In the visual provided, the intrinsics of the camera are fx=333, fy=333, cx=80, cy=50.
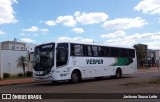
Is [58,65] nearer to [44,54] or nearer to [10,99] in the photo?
[44,54]

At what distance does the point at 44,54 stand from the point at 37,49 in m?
1.01

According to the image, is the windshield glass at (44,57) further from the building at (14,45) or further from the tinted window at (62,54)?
the building at (14,45)

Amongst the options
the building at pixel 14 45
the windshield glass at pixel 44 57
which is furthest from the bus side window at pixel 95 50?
the building at pixel 14 45

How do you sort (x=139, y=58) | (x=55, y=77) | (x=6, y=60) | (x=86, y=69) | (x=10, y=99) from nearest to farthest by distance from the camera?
(x=10, y=99) < (x=55, y=77) < (x=86, y=69) < (x=6, y=60) < (x=139, y=58)

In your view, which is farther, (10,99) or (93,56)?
(93,56)

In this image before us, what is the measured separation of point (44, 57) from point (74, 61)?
246 centimetres

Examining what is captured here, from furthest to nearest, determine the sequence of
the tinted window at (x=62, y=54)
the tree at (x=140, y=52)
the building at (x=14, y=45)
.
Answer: the building at (x=14, y=45) < the tree at (x=140, y=52) < the tinted window at (x=62, y=54)

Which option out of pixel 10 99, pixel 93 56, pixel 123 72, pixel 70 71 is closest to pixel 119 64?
pixel 123 72

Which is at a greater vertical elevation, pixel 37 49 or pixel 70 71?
pixel 37 49

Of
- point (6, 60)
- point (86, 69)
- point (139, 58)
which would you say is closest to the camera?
point (86, 69)

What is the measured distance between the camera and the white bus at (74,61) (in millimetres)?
24328

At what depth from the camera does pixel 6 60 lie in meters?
57.2

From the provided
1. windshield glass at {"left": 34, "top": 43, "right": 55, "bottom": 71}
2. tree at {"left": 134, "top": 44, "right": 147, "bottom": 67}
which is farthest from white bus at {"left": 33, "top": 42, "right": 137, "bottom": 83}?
tree at {"left": 134, "top": 44, "right": 147, "bottom": 67}

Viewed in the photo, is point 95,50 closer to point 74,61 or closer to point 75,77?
point 74,61
